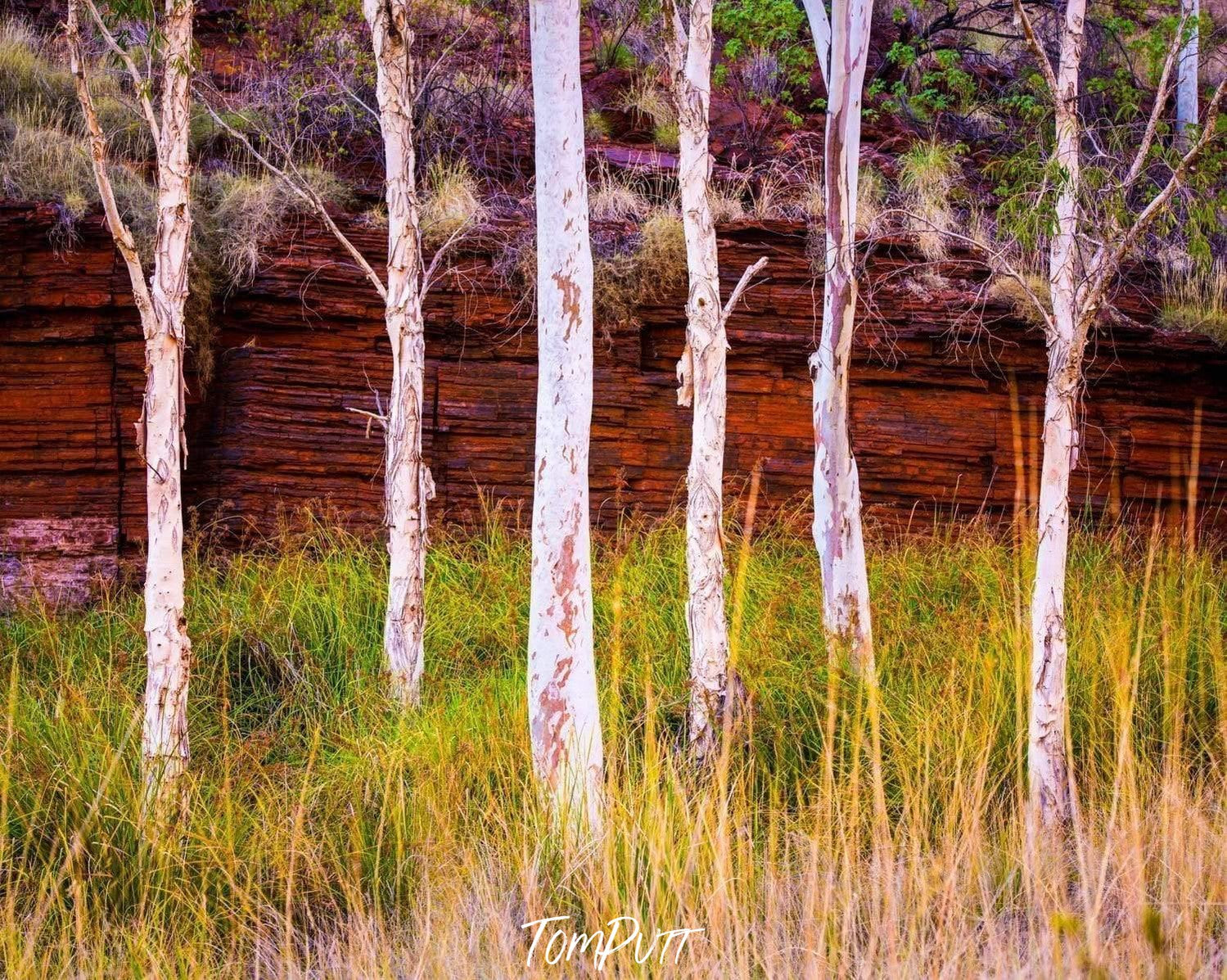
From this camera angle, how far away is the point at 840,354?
285 inches

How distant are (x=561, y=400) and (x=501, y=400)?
4.85m

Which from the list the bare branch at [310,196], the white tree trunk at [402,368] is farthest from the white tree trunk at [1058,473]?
the bare branch at [310,196]

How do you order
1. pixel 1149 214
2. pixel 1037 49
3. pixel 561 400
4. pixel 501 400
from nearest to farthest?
pixel 561 400 < pixel 1149 214 < pixel 1037 49 < pixel 501 400

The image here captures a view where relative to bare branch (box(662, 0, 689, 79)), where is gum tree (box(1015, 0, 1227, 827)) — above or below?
below

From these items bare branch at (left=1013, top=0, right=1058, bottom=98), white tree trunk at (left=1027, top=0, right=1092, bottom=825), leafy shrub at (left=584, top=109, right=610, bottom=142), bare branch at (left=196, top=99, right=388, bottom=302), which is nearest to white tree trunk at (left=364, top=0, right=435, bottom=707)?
bare branch at (left=196, top=99, right=388, bottom=302)

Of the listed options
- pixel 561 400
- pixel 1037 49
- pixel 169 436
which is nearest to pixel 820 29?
pixel 1037 49

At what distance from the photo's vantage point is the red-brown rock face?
29.2 feet

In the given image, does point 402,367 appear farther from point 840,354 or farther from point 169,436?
point 840,354

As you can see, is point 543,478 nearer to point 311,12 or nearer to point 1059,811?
point 1059,811

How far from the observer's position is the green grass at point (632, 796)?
3609 millimetres

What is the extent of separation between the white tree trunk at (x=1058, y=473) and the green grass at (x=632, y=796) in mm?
190

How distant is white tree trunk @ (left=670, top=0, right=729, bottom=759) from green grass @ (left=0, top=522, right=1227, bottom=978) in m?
0.26

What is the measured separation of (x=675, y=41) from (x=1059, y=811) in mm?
5130

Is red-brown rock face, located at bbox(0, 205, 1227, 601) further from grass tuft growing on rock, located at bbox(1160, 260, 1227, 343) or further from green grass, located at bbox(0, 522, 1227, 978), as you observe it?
green grass, located at bbox(0, 522, 1227, 978)
